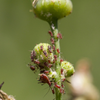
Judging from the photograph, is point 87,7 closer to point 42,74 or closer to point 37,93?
point 37,93

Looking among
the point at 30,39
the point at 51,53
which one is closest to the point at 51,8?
the point at 51,53

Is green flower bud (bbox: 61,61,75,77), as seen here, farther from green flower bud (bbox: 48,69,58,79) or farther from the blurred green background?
the blurred green background

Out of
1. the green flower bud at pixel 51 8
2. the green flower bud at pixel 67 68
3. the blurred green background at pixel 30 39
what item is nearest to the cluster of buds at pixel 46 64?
the green flower bud at pixel 67 68

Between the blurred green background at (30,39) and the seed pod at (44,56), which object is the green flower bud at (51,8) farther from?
the blurred green background at (30,39)

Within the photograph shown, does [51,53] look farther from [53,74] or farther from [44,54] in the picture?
[53,74]

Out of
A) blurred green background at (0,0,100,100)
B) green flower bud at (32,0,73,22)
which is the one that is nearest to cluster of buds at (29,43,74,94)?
green flower bud at (32,0,73,22)

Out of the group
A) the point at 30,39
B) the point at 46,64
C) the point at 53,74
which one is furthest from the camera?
the point at 30,39
